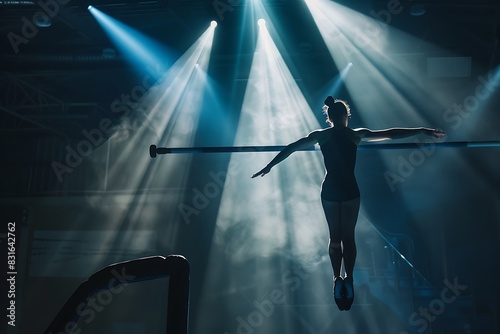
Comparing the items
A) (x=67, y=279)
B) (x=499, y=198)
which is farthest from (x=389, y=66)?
(x=67, y=279)

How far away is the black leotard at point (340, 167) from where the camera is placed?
376 cm

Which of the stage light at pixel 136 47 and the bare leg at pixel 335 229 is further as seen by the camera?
the stage light at pixel 136 47

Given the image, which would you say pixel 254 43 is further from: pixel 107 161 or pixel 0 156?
pixel 0 156

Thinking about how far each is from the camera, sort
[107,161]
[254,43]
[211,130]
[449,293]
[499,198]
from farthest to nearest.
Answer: [107,161] < [211,130] < [499,198] < [449,293] < [254,43]

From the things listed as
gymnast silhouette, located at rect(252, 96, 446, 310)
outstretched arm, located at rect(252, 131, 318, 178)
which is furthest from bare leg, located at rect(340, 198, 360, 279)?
outstretched arm, located at rect(252, 131, 318, 178)

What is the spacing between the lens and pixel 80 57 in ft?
24.5

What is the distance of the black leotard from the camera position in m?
3.76

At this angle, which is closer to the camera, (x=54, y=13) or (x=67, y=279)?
(x=54, y=13)

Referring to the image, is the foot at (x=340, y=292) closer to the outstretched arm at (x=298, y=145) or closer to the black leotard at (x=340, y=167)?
the black leotard at (x=340, y=167)

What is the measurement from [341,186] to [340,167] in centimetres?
17

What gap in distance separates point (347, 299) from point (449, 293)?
207 inches

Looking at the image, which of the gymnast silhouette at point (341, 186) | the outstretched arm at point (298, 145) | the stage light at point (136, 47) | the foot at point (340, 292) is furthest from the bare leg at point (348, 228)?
the stage light at point (136, 47)

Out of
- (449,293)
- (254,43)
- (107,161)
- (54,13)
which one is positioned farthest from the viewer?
(107,161)

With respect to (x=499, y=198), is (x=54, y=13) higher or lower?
higher
